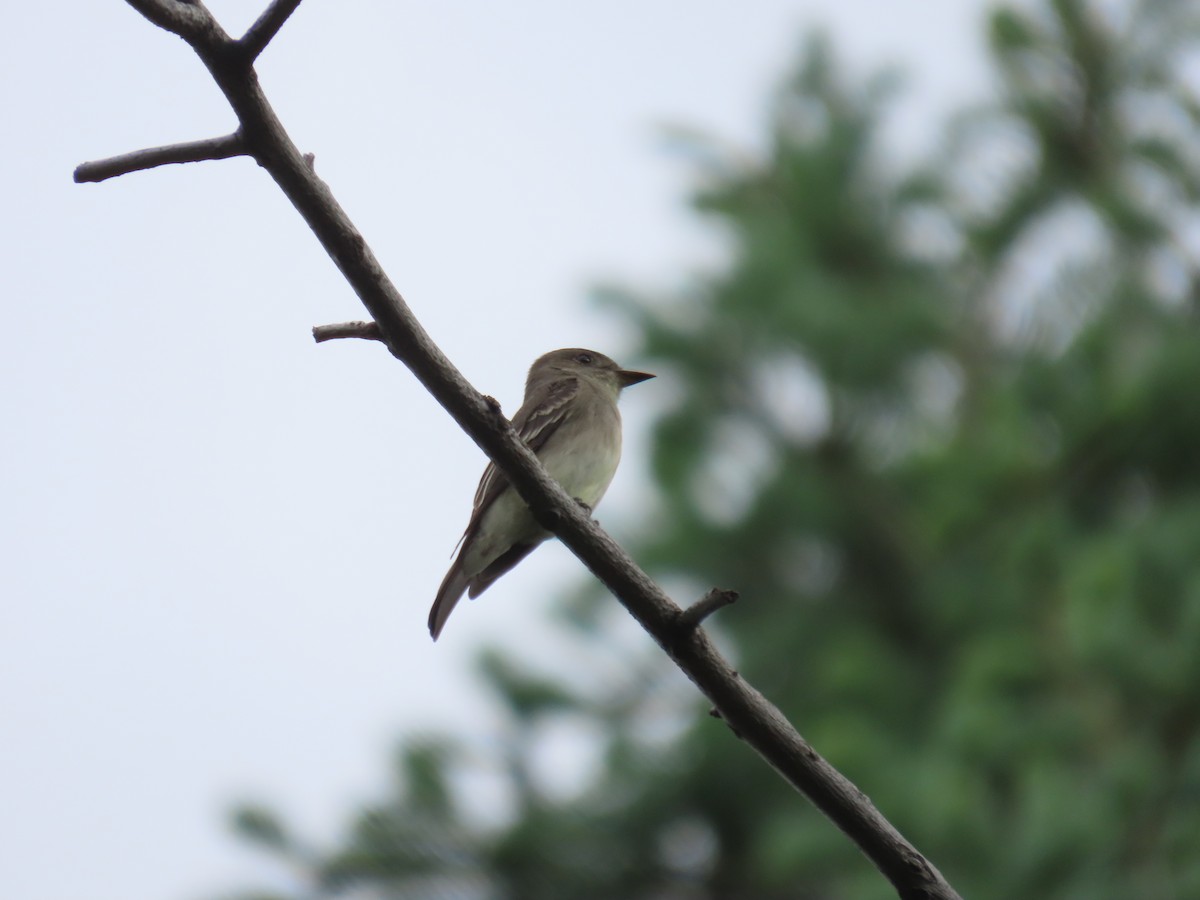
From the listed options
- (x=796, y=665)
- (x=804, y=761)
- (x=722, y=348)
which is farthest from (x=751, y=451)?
(x=804, y=761)

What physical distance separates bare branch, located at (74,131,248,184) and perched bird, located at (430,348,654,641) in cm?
224

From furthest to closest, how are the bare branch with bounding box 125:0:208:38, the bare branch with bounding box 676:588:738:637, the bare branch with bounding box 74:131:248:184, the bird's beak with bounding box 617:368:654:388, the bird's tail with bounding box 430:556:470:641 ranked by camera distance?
the bird's beak with bounding box 617:368:654:388 < the bird's tail with bounding box 430:556:470:641 < the bare branch with bounding box 676:588:738:637 < the bare branch with bounding box 74:131:248:184 < the bare branch with bounding box 125:0:208:38

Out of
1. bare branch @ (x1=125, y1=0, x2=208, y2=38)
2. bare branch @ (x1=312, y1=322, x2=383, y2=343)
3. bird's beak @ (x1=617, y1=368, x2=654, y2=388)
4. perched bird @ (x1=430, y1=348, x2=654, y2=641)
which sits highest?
bird's beak @ (x1=617, y1=368, x2=654, y2=388)

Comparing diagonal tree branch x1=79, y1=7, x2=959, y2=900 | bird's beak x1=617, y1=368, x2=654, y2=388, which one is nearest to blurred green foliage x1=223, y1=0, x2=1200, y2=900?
bird's beak x1=617, y1=368, x2=654, y2=388

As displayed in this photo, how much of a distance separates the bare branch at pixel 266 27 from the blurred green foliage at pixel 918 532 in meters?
5.59

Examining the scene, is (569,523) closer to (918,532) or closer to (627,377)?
(627,377)

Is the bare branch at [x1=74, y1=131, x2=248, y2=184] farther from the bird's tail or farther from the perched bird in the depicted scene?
the bird's tail

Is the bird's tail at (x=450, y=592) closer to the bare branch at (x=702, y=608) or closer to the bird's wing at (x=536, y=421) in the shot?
the bird's wing at (x=536, y=421)

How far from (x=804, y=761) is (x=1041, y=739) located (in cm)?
510

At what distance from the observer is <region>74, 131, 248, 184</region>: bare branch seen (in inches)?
95.5

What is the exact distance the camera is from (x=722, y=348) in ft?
34.1

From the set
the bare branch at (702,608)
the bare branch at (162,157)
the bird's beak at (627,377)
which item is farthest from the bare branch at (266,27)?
the bird's beak at (627,377)

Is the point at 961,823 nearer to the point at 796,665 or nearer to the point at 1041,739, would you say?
the point at 1041,739

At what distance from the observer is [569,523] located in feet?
9.54
